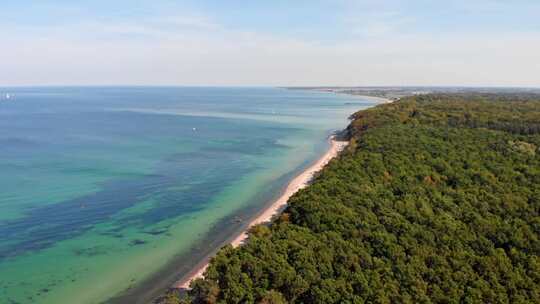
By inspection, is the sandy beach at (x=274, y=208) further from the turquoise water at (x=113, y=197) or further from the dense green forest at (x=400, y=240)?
the dense green forest at (x=400, y=240)

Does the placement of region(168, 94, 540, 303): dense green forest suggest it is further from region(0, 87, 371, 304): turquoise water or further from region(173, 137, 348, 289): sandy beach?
region(0, 87, 371, 304): turquoise water

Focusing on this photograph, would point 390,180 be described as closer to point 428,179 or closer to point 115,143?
point 428,179

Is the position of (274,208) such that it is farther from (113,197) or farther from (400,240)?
(113,197)

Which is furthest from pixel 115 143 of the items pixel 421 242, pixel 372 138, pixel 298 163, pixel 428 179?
pixel 421 242

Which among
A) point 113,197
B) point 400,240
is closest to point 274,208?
point 400,240

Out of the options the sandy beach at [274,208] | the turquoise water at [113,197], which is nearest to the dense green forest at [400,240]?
the sandy beach at [274,208]

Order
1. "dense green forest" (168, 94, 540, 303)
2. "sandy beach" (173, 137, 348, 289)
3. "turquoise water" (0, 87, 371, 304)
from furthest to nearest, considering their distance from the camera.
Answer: "turquoise water" (0, 87, 371, 304), "sandy beach" (173, 137, 348, 289), "dense green forest" (168, 94, 540, 303)

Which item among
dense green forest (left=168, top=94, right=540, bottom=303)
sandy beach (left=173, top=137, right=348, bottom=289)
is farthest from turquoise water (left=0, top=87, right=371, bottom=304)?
dense green forest (left=168, top=94, right=540, bottom=303)
